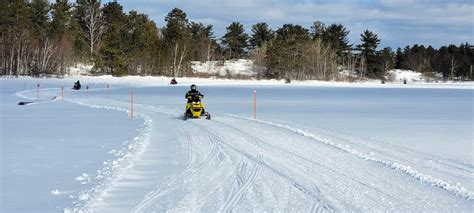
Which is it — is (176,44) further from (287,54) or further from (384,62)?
(384,62)

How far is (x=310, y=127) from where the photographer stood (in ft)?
52.4

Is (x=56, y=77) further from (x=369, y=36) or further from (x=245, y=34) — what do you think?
(x=369, y=36)

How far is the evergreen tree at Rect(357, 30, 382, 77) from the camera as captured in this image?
112625mm

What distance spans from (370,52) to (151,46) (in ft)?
169

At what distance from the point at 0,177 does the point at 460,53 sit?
13981 cm

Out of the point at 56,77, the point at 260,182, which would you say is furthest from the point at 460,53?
the point at 260,182

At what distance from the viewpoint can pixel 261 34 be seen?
119 meters

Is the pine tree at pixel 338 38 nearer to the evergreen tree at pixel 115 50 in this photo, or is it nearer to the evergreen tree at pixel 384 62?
the evergreen tree at pixel 384 62

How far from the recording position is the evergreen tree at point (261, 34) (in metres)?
118

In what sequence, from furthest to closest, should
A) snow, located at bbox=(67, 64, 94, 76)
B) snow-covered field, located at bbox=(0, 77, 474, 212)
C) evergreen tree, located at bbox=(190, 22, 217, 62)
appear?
evergreen tree, located at bbox=(190, 22, 217, 62), snow, located at bbox=(67, 64, 94, 76), snow-covered field, located at bbox=(0, 77, 474, 212)

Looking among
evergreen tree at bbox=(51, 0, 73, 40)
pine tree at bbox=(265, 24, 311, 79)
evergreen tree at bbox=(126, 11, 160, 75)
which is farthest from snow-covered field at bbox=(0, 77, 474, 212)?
pine tree at bbox=(265, 24, 311, 79)

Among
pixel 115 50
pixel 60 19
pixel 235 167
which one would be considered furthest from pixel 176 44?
pixel 235 167

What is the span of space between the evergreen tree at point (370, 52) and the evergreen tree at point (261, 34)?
21.0 meters

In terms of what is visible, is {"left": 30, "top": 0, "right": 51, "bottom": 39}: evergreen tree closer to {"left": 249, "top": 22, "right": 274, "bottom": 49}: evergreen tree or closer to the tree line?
the tree line
